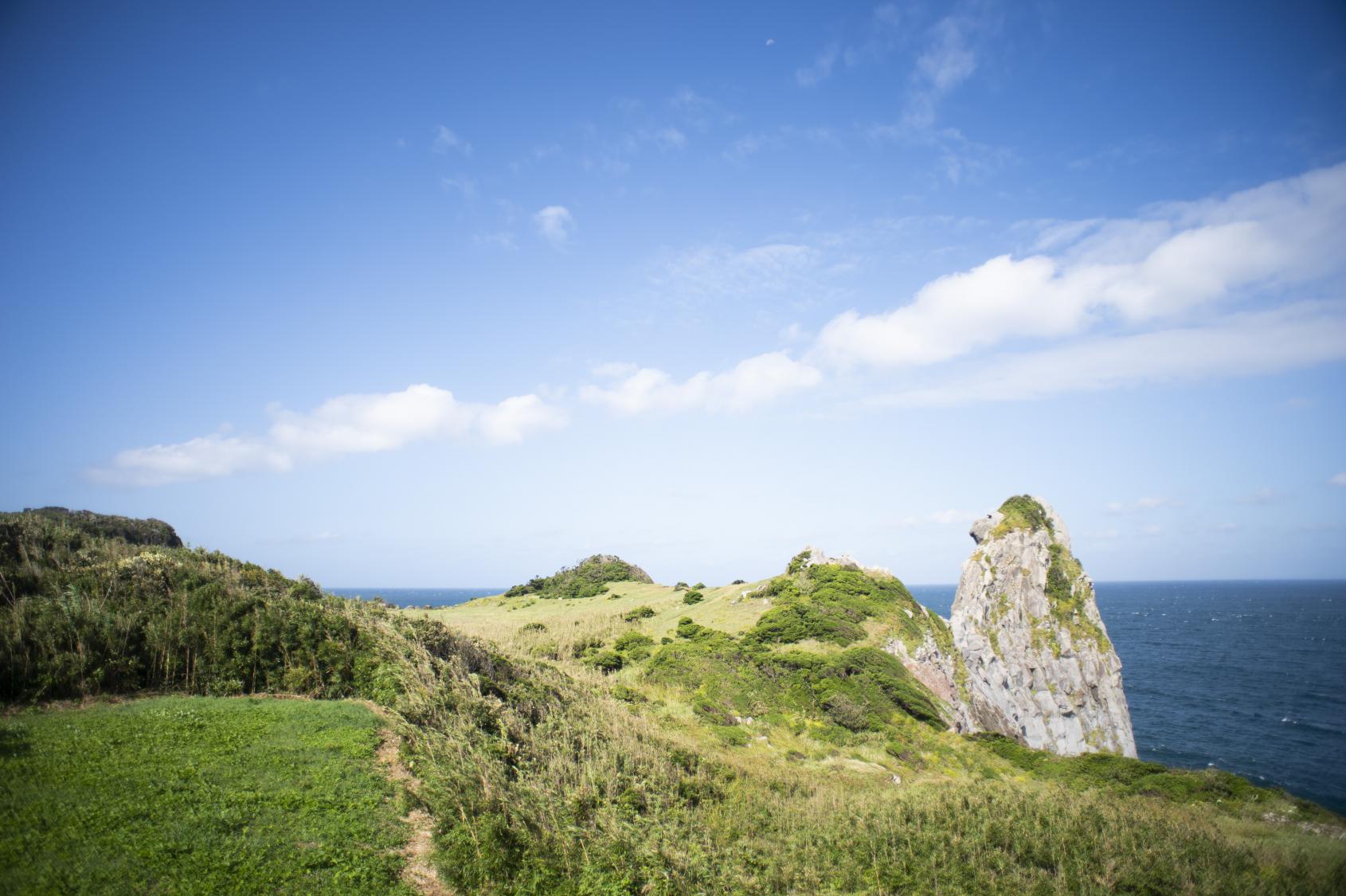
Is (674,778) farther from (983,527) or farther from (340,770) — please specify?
(983,527)

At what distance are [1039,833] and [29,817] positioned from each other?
56.1 feet

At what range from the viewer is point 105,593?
1493cm

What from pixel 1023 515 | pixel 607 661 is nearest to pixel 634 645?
pixel 607 661

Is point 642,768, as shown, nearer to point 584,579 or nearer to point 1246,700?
point 584,579

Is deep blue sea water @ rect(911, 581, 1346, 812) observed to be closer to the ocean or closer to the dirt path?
the ocean

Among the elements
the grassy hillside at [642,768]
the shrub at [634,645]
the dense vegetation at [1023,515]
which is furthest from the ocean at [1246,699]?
the dense vegetation at [1023,515]

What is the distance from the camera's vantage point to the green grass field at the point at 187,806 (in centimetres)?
684

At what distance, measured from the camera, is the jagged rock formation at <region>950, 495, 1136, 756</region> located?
35.2 metres

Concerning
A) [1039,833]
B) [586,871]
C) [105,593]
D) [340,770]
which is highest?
[105,593]

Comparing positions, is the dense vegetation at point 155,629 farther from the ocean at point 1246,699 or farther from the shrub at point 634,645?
the shrub at point 634,645

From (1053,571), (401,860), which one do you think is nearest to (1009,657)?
(1053,571)

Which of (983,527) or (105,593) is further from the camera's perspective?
(983,527)

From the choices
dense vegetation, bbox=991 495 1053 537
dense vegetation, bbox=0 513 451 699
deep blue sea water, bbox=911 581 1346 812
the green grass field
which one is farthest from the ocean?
dense vegetation, bbox=991 495 1053 537

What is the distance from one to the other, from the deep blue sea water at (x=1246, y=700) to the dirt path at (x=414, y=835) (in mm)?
52409
